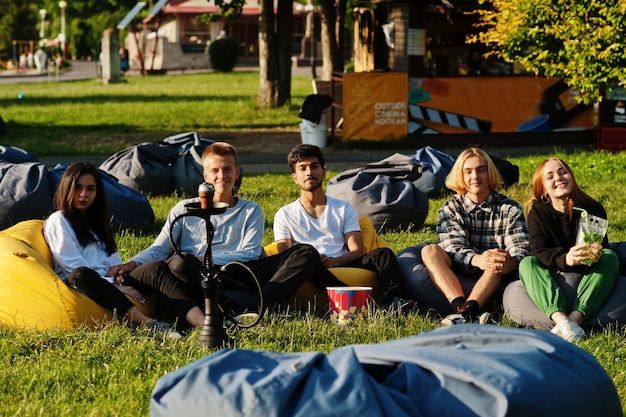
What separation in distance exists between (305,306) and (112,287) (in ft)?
4.39

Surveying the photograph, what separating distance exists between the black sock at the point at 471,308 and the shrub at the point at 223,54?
174 ft

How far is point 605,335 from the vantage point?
665 cm

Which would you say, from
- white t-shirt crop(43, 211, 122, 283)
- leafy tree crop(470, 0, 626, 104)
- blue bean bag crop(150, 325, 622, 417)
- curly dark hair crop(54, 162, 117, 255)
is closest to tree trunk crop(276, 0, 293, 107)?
leafy tree crop(470, 0, 626, 104)

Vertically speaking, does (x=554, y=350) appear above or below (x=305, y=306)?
above

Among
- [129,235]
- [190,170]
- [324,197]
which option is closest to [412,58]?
[190,170]

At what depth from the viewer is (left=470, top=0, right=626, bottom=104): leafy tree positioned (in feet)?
49.2

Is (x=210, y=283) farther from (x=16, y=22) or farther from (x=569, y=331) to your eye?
(x=16, y=22)

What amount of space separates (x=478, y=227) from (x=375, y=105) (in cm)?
1241

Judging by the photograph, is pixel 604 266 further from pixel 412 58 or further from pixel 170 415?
pixel 412 58

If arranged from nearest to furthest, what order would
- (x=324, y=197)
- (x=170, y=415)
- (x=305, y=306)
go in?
1. (x=170, y=415)
2. (x=305, y=306)
3. (x=324, y=197)

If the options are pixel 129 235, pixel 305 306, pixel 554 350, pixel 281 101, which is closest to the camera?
pixel 554 350

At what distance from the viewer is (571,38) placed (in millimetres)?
15922

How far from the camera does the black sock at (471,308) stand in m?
7.12

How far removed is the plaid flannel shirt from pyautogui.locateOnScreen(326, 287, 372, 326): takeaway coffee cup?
3.21ft
